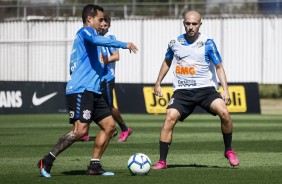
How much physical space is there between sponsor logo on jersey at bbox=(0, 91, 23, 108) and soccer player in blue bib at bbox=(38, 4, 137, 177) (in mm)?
18332

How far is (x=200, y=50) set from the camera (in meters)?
12.9

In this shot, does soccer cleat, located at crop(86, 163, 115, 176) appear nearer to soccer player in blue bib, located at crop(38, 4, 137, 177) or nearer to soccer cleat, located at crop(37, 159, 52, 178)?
soccer player in blue bib, located at crop(38, 4, 137, 177)

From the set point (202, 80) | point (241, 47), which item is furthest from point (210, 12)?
point (202, 80)

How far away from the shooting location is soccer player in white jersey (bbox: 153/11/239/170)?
12841 mm

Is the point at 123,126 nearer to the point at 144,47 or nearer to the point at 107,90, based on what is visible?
the point at 107,90

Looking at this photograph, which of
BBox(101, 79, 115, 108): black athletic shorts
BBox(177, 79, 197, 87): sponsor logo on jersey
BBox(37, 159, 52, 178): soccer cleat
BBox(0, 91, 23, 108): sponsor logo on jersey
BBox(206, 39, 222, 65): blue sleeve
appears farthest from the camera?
BBox(0, 91, 23, 108): sponsor logo on jersey

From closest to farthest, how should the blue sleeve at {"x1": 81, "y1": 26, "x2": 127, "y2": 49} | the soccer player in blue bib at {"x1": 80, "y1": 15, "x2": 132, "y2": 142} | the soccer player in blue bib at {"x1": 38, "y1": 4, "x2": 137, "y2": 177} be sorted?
the blue sleeve at {"x1": 81, "y1": 26, "x2": 127, "y2": 49}, the soccer player in blue bib at {"x1": 38, "y1": 4, "x2": 137, "y2": 177}, the soccer player in blue bib at {"x1": 80, "y1": 15, "x2": 132, "y2": 142}

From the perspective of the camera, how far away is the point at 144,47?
39125 mm

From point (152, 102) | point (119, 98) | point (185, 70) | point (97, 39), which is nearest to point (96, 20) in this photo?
point (97, 39)

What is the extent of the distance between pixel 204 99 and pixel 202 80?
28 centimetres

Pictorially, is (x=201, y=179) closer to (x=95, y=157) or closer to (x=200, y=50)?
(x=95, y=157)

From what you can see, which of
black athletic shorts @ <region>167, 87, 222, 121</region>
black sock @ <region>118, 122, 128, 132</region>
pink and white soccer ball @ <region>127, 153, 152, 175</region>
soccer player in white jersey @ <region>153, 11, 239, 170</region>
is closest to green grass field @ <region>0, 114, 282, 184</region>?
pink and white soccer ball @ <region>127, 153, 152, 175</region>

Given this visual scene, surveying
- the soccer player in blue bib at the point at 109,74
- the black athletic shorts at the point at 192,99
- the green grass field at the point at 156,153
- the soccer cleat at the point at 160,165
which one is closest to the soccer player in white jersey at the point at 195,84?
the black athletic shorts at the point at 192,99

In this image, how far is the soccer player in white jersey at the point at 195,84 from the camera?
12.8 metres
